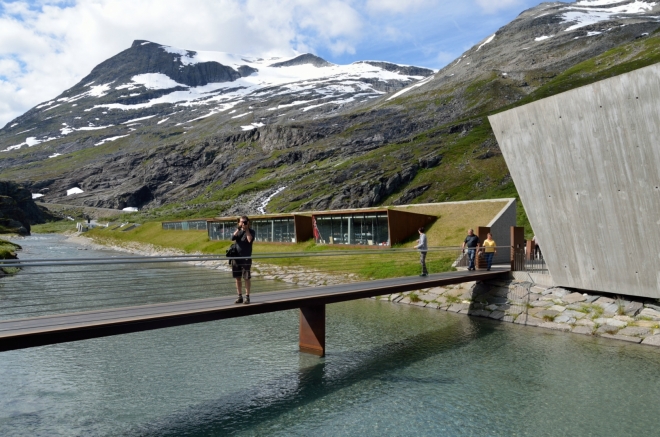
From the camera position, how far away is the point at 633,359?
14.7 meters

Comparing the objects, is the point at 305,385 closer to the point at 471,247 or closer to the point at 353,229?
the point at 471,247

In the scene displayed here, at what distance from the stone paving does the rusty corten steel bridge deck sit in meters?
6.28

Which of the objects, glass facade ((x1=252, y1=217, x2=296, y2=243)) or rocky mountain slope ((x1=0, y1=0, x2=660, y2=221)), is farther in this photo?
rocky mountain slope ((x1=0, y1=0, x2=660, y2=221))

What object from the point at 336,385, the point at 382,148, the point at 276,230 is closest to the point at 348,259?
the point at 276,230

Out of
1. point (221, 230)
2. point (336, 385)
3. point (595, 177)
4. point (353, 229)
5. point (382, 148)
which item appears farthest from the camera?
point (382, 148)

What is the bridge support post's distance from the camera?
49.3 feet

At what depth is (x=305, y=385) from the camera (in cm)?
1266

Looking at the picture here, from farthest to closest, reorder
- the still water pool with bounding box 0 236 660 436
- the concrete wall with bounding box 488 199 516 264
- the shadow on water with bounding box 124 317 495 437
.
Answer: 1. the concrete wall with bounding box 488 199 516 264
2. the still water pool with bounding box 0 236 660 436
3. the shadow on water with bounding box 124 317 495 437

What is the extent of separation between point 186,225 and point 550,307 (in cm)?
5137

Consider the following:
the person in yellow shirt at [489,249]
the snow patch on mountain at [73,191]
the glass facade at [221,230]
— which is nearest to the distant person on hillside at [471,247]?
the person in yellow shirt at [489,249]

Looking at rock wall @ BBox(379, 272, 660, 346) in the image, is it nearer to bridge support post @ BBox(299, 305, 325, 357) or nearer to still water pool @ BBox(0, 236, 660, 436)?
still water pool @ BBox(0, 236, 660, 436)

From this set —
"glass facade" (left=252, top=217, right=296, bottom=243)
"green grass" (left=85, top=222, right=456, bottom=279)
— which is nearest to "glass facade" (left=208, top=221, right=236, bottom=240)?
"green grass" (left=85, top=222, right=456, bottom=279)

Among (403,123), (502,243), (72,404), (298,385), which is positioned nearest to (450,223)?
(502,243)

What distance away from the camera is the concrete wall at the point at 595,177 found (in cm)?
1462
